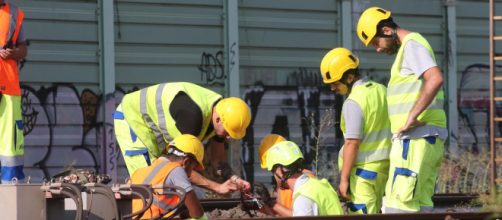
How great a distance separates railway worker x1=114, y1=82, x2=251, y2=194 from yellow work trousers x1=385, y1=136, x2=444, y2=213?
1.06m

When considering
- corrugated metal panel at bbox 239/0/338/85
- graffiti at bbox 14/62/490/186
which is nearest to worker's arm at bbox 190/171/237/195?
graffiti at bbox 14/62/490/186

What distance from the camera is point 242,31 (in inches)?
638

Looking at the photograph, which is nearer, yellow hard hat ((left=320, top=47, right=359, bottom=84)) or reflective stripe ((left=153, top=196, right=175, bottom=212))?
reflective stripe ((left=153, top=196, right=175, bottom=212))

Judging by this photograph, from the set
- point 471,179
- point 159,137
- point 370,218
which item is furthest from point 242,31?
point 370,218

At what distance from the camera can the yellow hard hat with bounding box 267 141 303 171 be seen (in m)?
8.83

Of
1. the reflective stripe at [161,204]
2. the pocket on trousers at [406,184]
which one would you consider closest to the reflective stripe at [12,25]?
the reflective stripe at [161,204]

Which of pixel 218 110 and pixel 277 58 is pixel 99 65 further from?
pixel 218 110

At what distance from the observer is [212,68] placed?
52.3 ft

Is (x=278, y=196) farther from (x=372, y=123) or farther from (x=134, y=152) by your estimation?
(x=134, y=152)

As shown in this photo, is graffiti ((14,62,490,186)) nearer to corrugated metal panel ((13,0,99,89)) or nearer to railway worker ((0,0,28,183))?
corrugated metal panel ((13,0,99,89))

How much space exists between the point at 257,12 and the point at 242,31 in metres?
0.35

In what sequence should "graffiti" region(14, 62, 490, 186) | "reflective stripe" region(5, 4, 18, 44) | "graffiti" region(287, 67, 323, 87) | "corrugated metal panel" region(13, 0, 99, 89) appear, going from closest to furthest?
"reflective stripe" region(5, 4, 18, 44)
"corrugated metal panel" region(13, 0, 99, 89)
"graffiti" region(14, 62, 490, 186)
"graffiti" region(287, 67, 323, 87)

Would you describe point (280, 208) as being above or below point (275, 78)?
below

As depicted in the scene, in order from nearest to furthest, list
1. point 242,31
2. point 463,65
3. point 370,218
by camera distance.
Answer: point 370,218
point 242,31
point 463,65
